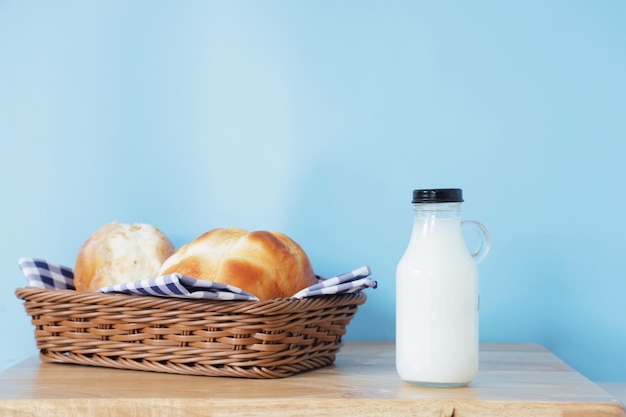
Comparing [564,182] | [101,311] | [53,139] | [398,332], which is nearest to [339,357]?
[398,332]

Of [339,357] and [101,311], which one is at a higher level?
[101,311]

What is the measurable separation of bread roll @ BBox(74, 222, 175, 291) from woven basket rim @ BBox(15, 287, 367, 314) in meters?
0.08

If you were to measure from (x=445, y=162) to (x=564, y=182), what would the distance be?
0.20 metres

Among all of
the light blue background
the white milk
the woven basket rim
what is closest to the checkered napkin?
the woven basket rim

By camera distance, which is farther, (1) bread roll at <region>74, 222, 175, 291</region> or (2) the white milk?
(1) bread roll at <region>74, 222, 175, 291</region>

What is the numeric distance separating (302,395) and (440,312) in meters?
0.18

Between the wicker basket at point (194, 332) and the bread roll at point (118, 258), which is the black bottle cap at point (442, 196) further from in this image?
the bread roll at point (118, 258)

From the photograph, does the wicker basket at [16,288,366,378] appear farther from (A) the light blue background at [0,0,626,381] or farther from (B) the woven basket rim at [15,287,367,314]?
(A) the light blue background at [0,0,626,381]

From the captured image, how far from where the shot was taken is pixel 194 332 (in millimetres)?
984

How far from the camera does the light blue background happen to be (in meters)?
1.32

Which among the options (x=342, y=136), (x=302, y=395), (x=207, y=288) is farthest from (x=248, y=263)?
(x=342, y=136)

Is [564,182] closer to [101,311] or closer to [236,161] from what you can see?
[236,161]

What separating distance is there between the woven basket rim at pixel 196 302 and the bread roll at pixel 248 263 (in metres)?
0.05

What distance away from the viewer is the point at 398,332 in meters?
0.94
